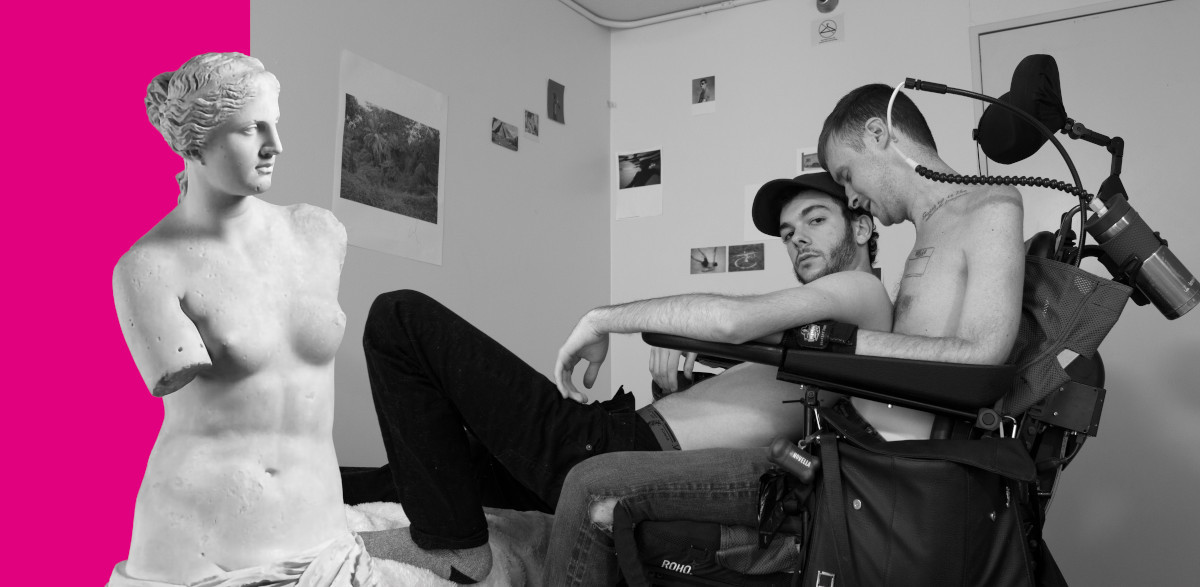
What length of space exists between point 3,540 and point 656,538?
0.89m

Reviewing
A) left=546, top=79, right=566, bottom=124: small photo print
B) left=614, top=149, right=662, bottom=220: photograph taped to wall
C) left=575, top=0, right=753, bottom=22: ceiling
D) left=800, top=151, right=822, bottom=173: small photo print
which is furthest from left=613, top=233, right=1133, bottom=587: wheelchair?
left=575, top=0, right=753, bottom=22: ceiling

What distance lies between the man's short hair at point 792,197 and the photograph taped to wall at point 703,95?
1097 mm

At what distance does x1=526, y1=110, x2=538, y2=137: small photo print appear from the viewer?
8.91 ft

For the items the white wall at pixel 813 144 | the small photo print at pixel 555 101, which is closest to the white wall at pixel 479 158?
the small photo print at pixel 555 101

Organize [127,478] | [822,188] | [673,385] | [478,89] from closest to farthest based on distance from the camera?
[127,478] → [673,385] → [822,188] → [478,89]

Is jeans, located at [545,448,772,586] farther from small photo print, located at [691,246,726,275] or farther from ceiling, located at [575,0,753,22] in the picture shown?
ceiling, located at [575,0,753,22]

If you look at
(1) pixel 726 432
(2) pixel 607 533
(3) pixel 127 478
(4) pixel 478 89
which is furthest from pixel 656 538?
(4) pixel 478 89

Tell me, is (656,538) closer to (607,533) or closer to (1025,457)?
(607,533)

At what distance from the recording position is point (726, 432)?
1476 millimetres

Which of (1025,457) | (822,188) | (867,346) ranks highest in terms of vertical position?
(822,188)

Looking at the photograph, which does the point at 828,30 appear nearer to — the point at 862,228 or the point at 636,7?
the point at 636,7

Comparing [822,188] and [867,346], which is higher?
[822,188]

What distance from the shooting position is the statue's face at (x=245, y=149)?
90cm

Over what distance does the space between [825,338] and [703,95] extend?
192cm
